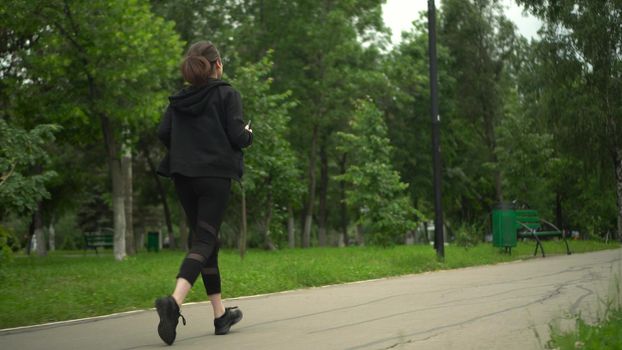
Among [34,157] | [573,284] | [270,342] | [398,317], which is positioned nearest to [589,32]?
[573,284]

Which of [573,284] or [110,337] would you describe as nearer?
[110,337]

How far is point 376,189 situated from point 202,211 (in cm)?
1924

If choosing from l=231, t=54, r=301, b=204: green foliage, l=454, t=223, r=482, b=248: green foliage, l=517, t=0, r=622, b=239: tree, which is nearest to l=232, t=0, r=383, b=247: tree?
l=517, t=0, r=622, b=239: tree

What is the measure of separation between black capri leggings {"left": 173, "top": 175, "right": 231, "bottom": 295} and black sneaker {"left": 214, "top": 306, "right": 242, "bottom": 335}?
0.42 m

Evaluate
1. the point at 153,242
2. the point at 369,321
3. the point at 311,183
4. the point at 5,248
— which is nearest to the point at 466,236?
the point at 5,248

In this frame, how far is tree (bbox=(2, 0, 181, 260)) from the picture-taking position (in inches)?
917

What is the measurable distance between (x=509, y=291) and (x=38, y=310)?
4813 mm

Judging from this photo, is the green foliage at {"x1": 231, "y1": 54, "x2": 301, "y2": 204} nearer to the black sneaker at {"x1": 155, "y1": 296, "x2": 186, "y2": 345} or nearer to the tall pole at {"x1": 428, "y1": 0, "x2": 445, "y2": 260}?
the tall pole at {"x1": 428, "y1": 0, "x2": 445, "y2": 260}

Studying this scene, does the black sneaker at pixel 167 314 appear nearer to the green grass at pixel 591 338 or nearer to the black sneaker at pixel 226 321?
the black sneaker at pixel 226 321

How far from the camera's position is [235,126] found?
5871 millimetres

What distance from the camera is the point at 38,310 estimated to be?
304 inches

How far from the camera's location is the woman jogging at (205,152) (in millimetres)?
5770

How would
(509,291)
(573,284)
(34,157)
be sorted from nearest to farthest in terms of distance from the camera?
(509,291), (573,284), (34,157)

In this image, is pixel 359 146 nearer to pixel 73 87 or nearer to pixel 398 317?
pixel 73 87
